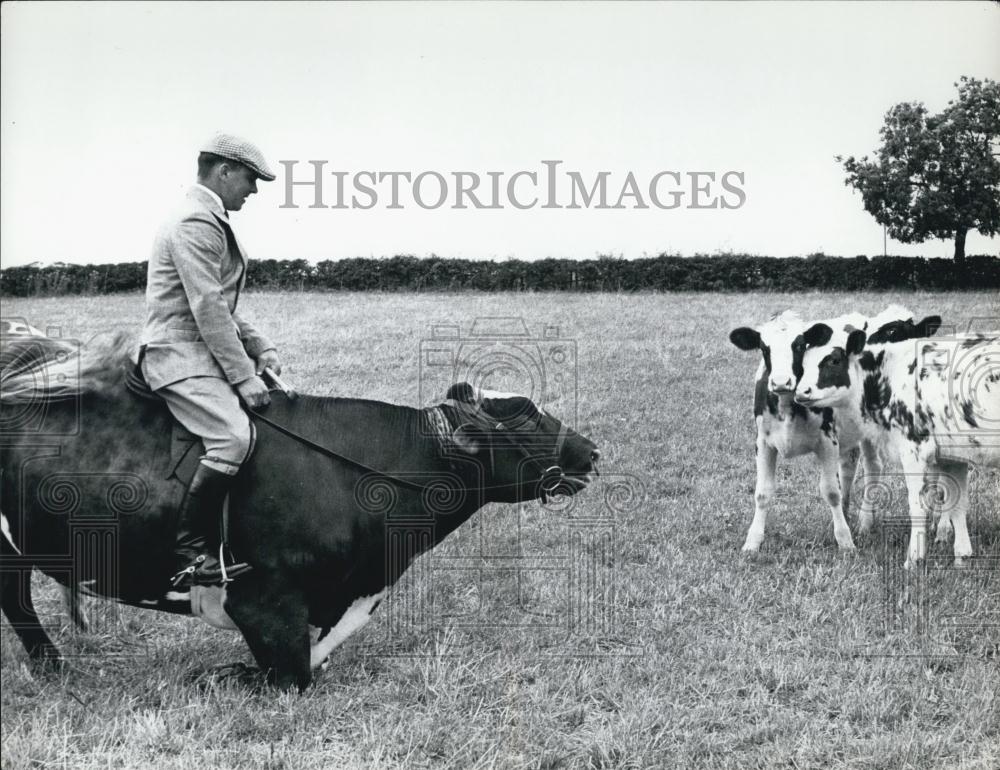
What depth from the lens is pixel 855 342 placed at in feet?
25.6

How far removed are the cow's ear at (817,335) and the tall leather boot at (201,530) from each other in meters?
4.85

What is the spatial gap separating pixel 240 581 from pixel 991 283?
8.06 meters

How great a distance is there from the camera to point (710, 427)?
37.4 feet

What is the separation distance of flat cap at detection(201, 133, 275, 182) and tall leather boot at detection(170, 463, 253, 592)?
1719mm

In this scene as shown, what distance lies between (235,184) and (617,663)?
373 centimetres

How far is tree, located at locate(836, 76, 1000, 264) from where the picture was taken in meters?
7.18

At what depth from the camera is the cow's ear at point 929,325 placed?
8.00m

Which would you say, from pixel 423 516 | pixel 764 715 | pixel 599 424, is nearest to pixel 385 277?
pixel 599 424

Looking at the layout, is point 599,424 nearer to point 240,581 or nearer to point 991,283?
point 991,283

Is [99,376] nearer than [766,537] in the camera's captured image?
Yes
